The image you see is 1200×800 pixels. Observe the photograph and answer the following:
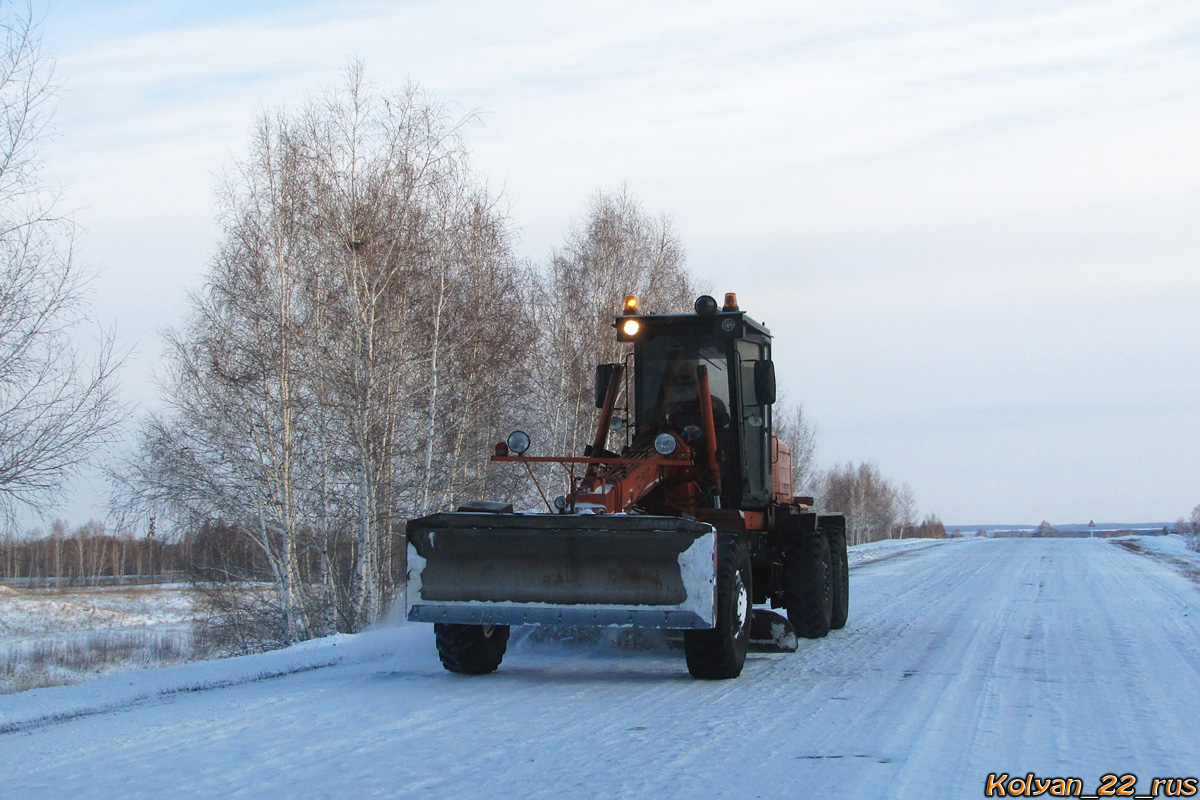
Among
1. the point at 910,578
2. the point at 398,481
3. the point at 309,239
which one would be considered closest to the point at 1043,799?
the point at 398,481

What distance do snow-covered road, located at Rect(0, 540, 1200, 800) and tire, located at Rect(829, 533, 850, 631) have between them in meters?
1.28

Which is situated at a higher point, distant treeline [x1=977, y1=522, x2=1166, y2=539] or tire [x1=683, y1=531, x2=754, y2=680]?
tire [x1=683, y1=531, x2=754, y2=680]

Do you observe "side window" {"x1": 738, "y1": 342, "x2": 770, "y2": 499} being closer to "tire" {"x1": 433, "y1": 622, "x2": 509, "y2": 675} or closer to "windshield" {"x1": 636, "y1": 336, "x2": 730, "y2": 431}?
"windshield" {"x1": 636, "y1": 336, "x2": 730, "y2": 431}

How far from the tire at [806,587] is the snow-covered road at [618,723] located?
1.03 feet

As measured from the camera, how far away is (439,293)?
58.6ft

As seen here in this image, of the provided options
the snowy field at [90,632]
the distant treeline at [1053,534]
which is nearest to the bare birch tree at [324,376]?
the snowy field at [90,632]

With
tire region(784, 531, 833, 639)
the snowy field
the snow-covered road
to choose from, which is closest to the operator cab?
tire region(784, 531, 833, 639)

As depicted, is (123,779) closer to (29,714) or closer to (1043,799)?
(29,714)

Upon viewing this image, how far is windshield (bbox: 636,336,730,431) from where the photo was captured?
9.52m

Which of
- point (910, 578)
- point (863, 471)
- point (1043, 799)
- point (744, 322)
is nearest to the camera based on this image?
point (1043, 799)

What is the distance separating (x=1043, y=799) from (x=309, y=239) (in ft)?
49.5

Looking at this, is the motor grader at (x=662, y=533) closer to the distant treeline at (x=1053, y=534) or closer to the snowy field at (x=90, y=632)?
the snowy field at (x=90, y=632)

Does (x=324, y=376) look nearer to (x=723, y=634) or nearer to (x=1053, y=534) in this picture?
(x=723, y=634)

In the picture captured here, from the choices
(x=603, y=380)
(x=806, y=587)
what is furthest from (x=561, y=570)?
(x=806, y=587)
